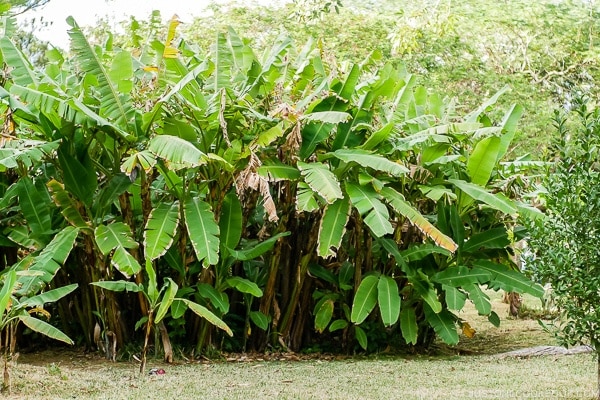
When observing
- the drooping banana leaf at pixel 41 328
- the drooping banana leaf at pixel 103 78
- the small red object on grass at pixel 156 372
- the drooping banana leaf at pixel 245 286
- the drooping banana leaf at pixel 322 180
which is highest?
the drooping banana leaf at pixel 103 78

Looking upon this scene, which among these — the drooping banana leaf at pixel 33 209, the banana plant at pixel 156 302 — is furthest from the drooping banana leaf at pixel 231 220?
the drooping banana leaf at pixel 33 209

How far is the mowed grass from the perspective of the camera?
6.26 meters

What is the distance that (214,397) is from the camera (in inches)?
243

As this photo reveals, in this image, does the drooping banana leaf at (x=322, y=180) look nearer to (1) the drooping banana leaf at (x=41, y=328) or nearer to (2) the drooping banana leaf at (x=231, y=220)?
(2) the drooping banana leaf at (x=231, y=220)

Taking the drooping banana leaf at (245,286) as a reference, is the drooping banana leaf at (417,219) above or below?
above

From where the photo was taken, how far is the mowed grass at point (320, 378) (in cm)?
626

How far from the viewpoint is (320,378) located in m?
7.17

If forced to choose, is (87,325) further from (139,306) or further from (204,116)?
(204,116)

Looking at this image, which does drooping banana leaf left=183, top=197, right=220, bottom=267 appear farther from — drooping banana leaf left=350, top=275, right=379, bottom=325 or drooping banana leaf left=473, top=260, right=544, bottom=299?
drooping banana leaf left=473, top=260, right=544, bottom=299

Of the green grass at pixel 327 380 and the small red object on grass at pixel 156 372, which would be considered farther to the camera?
the small red object on grass at pixel 156 372

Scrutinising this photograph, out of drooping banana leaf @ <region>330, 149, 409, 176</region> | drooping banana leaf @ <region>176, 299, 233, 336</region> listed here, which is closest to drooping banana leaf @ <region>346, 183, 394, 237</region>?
drooping banana leaf @ <region>330, 149, 409, 176</region>

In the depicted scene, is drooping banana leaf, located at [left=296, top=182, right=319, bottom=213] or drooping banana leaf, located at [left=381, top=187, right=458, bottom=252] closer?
drooping banana leaf, located at [left=296, top=182, right=319, bottom=213]

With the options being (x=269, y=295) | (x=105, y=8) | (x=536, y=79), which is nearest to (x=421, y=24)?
(x=536, y=79)

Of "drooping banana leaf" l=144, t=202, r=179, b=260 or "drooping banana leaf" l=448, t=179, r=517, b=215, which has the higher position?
"drooping banana leaf" l=448, t=179, r=517, b=215
